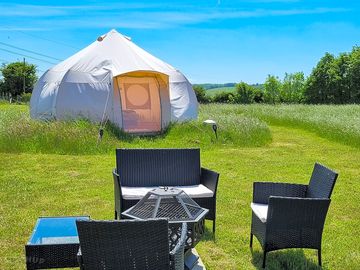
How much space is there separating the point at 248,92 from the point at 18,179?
6538 centimetres

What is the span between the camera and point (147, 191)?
5.45 m

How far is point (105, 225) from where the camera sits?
112 inches

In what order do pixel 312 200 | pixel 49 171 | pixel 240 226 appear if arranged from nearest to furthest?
pixel 312 200, pixel 240 226, pixel 49 171

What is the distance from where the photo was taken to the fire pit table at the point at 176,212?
4.03 m

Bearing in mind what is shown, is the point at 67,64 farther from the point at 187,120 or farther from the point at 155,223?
the point at 155,223

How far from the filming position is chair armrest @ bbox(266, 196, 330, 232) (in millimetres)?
4188

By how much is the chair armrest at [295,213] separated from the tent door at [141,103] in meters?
10.5

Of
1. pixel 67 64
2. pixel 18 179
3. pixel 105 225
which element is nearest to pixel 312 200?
pixel 105 225

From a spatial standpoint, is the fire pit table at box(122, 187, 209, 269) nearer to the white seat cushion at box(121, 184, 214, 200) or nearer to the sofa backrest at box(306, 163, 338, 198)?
the white seat cushion at box(121, 184, 214, 200)

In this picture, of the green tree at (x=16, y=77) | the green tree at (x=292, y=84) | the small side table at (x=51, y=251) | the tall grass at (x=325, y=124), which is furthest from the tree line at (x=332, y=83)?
the small side table at (x=51, y=251)

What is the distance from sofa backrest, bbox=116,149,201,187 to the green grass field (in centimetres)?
67

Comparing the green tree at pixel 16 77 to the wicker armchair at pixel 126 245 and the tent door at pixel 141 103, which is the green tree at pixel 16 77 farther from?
the wicker armchair at pixel 126 245

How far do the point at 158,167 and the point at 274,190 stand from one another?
1.58m

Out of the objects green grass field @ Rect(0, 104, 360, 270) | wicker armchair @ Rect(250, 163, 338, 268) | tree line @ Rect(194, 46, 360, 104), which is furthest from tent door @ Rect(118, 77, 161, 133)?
tree line @ Rect(194, 46, 360, 104)
